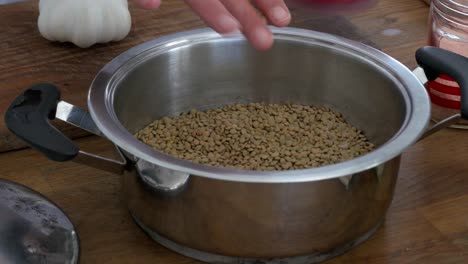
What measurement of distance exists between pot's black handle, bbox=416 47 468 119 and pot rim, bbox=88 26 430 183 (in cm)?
2

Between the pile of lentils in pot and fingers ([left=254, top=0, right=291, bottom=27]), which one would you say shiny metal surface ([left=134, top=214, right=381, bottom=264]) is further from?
fingers ([left=254, top=0, right=291, bottom=27])

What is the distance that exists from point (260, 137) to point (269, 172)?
224 mm

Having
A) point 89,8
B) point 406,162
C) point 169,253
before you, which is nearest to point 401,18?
point 406,162

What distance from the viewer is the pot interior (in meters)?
0.94

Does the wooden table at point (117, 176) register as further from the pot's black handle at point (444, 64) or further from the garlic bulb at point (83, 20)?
the pot's black handle at point (444, 64)

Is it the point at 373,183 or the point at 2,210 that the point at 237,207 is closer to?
the point at 373,183

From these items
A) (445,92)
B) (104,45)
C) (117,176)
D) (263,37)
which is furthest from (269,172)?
(104,45)

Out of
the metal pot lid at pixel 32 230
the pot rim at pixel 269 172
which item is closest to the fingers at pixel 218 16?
the pot rim at pixel 269 172

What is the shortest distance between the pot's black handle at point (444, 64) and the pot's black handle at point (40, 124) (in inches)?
15.2

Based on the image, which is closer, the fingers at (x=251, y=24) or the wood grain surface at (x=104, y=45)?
the fingers at (x=251, y=24)

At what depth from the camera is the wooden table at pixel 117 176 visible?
0.83 m

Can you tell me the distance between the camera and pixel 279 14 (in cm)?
82

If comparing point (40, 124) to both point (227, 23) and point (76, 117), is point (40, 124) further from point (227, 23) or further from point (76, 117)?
point (227, 23)

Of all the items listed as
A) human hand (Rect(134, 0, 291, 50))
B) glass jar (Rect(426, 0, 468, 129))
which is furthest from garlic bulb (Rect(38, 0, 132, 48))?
glass jar (Rect(426, 0, 468, 129))
